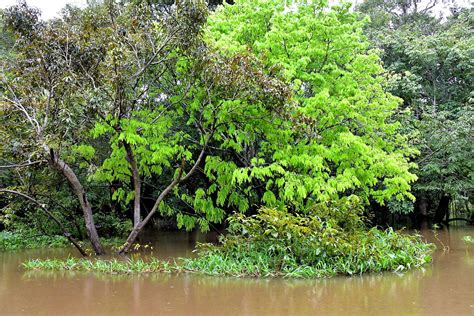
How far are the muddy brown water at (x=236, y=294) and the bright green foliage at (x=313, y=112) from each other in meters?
3.56

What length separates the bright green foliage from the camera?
36.6 ft

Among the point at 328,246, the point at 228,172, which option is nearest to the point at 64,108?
the point at 228,172

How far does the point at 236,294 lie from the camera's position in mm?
6520

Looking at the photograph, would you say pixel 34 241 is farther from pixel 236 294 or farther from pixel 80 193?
pixel 236 294

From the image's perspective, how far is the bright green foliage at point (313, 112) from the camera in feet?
36.6

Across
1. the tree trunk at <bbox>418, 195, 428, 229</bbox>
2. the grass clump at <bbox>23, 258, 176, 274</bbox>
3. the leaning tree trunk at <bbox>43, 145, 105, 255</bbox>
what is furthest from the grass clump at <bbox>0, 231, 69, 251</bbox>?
the tree trunk at <bbox>418, 195, 428, 229</bbox>

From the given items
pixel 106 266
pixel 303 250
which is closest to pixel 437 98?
pixel 303 250

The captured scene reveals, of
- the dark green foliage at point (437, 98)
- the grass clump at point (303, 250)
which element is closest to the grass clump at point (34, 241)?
the grass clump at point (303, 250)

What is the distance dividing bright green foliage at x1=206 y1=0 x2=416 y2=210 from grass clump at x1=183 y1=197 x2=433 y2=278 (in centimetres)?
227

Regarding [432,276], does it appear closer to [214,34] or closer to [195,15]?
[195,15]

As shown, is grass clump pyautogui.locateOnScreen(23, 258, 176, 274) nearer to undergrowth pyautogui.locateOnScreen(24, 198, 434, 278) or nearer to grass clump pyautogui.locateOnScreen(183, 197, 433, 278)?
undergrowth pyautogui.locateOnScreen(24, 198, 434, 278)

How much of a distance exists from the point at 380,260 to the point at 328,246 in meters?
1.05

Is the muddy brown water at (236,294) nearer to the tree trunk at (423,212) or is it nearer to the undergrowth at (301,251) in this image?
the undergrowth at (301,251)

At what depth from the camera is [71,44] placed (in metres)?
10.0
